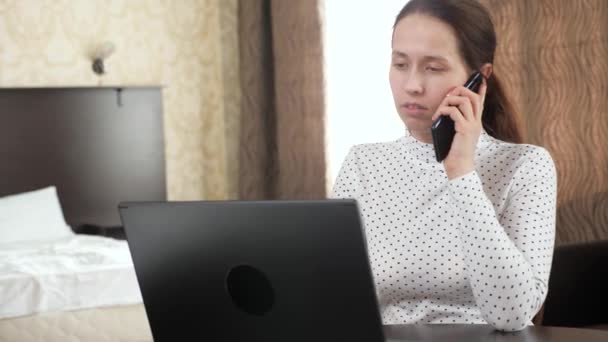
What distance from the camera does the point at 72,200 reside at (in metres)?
4.79

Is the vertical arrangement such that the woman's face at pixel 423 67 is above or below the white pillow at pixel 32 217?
above

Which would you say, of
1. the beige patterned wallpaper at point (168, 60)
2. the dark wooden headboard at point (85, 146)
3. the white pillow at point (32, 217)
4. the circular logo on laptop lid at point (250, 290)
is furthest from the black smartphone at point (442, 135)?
the beige patterned wallpaper at point (168, 60)

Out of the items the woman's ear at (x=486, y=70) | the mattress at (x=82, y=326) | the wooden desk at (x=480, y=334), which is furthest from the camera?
the mattress at (x=82, y=326)

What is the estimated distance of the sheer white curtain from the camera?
14.8 feet

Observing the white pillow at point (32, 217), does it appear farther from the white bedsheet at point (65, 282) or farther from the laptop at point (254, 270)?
the laptop at point (254, 270)

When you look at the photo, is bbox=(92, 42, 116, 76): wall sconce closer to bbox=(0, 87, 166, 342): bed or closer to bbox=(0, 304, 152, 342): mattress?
bbox=(0, 87, 166, 342): bed

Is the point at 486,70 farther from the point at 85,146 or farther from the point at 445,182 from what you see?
the point at 85,146

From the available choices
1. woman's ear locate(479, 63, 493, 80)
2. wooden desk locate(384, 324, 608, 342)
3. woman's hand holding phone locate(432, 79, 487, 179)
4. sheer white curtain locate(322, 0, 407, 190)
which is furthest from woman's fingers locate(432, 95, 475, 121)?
sheer white curtain locate(322, 0, 407, 190)

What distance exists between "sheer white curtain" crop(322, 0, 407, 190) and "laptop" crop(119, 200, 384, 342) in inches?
134

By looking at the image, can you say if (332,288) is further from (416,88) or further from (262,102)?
(262,102)

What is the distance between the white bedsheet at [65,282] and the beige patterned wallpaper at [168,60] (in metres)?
1.54

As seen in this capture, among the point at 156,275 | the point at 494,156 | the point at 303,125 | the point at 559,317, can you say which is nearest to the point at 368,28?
the point at 303,125

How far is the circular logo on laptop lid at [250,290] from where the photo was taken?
104 cm

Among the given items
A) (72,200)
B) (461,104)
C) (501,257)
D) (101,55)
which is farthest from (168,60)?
(501,257)
